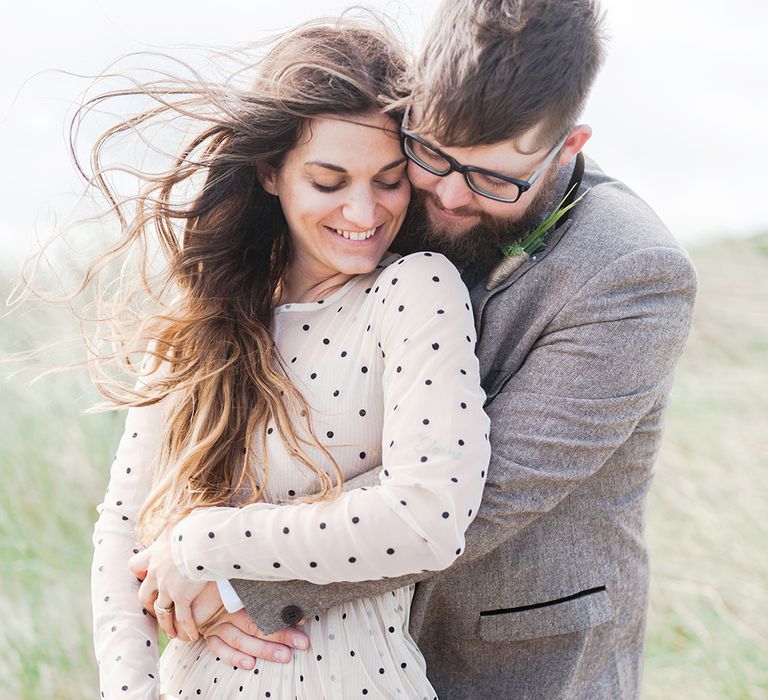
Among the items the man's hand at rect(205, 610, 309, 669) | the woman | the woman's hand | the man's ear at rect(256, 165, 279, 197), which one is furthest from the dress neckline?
the man's hand at rect(205, 610, 309, 669)

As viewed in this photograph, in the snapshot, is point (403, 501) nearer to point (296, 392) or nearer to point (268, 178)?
point (296, 392)

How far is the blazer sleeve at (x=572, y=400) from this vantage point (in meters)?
1.83

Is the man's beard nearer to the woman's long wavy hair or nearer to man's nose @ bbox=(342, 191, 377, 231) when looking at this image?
man's nose @ bbox=(342, 191, 377, 231)

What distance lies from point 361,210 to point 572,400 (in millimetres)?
555

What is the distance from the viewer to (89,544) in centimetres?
371

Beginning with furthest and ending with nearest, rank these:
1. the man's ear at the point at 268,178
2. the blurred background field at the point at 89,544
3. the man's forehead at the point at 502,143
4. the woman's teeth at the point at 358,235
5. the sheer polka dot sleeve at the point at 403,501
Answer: the blurred background field at the point at 89,544, the man's ear at the point at 268,178, the woman's teeth at the point at 358,235, the man's forehead at the point at 502,143, the sheer polka dot sleeve at the point at 403,501

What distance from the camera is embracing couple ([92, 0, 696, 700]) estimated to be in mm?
1773

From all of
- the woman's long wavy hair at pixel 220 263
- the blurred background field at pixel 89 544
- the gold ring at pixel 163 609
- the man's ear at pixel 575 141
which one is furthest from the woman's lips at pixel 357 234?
the blurred background field at pixel 89 544

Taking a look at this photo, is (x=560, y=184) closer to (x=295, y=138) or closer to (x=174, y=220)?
(x=295, y=138)

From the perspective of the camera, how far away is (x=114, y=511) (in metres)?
2.13

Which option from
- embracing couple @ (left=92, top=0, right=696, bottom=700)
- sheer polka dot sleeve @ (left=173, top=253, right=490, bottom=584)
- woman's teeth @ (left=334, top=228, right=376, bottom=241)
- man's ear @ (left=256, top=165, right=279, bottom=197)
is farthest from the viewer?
man's ear @ (left=256, top=165, right=279, bottom=197)

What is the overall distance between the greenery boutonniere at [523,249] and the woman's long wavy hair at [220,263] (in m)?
0.38

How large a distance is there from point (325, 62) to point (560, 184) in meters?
0.58

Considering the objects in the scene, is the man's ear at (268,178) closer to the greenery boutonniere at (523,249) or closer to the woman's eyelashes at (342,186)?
the woman's eyelashes at (342,186)
